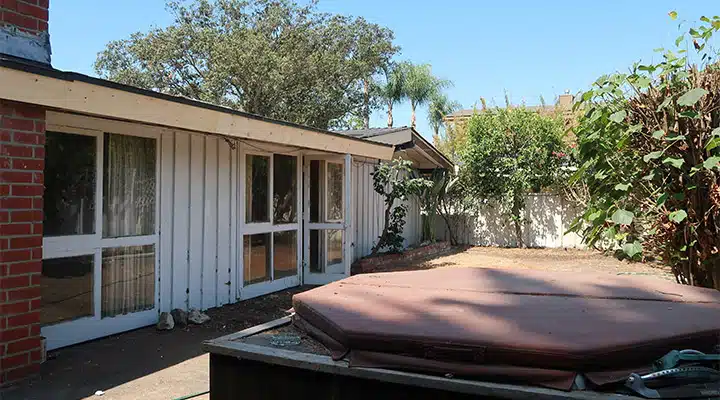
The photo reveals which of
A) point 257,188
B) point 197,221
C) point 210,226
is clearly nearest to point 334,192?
point 257,188

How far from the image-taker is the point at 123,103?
16.2 ft

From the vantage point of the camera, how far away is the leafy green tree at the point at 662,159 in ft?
13.3

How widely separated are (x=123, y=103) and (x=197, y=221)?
234cm

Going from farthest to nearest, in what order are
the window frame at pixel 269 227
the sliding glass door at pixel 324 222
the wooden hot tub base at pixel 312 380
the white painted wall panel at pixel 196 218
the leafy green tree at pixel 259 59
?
the leafy green tree at pixel 259 59
the sliding glass door at pixel 324 222
the window frame at pixel 269 227
the white painted wall panel at pixel 196 218
the wooden hot tub base at pixel 312 380

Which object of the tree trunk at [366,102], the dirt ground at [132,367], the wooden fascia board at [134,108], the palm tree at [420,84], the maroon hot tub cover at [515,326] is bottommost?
the dirt ground at [132,367]

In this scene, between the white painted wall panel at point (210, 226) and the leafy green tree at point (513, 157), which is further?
the leafy green tree at point (513, 157)

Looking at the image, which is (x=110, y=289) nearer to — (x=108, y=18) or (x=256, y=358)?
(x=256, y=358)

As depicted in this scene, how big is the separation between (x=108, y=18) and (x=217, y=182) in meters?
23.1

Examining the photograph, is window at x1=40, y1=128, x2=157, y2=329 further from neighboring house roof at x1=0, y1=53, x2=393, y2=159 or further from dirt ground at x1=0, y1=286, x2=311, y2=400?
neighboring house roof at x1=0, y1=53, x2=393, y2=159

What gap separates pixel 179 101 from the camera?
18.3 ft

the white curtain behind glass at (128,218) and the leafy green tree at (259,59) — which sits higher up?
the leafy green tree at (259,59)

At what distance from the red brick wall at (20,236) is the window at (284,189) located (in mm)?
4389

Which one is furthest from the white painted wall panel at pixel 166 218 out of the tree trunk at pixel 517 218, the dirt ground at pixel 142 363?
the tree trunk at pixel 517 218

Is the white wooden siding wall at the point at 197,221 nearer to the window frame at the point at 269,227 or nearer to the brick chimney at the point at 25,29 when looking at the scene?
the window frame at the point at 269,227
